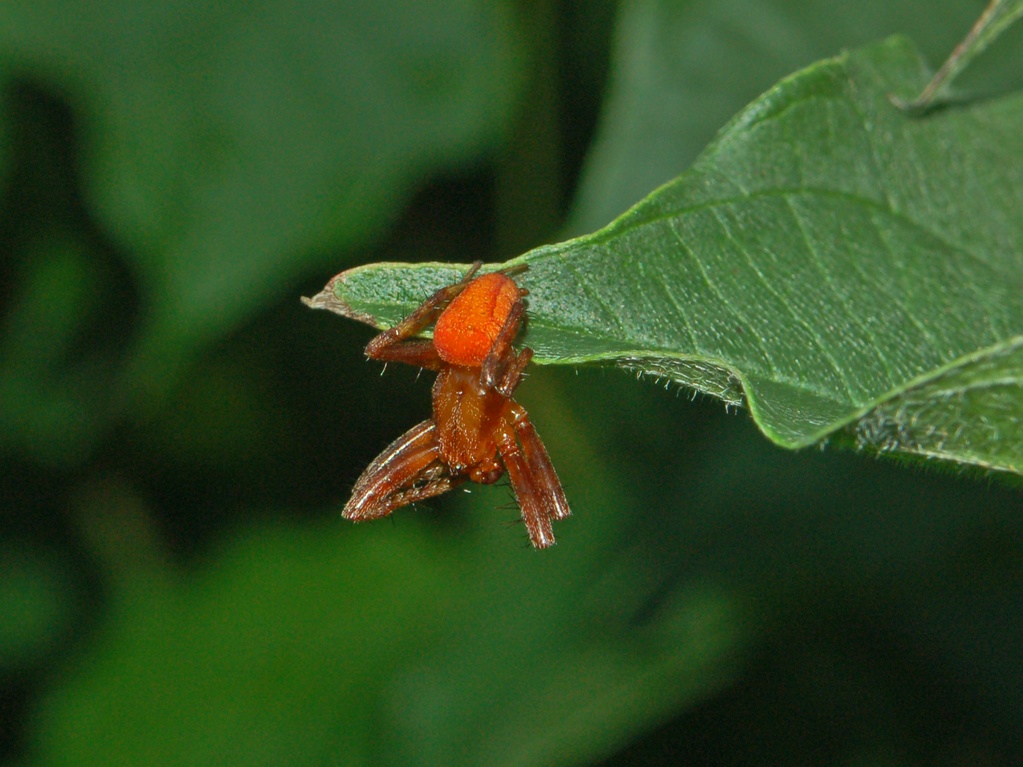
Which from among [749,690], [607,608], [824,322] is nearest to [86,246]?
[607,608]

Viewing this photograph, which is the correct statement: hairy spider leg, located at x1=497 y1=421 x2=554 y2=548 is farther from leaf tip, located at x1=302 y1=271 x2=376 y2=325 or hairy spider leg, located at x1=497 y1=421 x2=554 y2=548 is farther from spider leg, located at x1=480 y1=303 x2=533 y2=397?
leaf tip, located at x1=302 y1=271 x2=376 y2=325

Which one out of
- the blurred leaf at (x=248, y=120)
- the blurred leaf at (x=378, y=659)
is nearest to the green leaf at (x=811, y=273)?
the blurred leaf at (x=248, y=120)

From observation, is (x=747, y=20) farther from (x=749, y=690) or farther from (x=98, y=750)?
(x=98, y=750)

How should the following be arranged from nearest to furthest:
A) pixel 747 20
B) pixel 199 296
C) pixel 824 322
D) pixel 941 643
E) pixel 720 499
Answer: pixel 824 322 < pixel 747 20 < pixel 199 296 < pixel 941 643 < pixel 720 499

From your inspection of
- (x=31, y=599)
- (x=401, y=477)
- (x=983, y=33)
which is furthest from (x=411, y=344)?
(x=31, y=599)

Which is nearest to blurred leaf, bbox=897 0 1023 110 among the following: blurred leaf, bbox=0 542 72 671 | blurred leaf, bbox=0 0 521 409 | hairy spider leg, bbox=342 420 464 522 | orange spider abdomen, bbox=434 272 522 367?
orange spider abdomen, bbox=434 272 522 367

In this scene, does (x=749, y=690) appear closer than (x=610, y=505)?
Yes

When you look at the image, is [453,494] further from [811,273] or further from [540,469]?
[811,273]

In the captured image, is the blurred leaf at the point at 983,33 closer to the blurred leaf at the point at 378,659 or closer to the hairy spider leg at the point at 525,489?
the hairy spider leg at the point at 525,489
